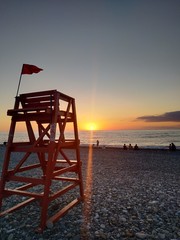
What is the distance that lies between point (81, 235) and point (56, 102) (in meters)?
3.90

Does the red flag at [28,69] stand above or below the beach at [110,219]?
above

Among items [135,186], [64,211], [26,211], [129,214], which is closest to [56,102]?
[64,211]

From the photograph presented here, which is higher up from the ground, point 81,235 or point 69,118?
point 69,118

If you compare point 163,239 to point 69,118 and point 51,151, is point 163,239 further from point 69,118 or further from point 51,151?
point 69,118

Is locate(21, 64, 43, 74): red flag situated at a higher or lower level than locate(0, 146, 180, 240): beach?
higher

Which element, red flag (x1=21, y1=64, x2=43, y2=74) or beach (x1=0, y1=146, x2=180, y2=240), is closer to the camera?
beach (x1=0, y1=146, x2=180, y2=240)

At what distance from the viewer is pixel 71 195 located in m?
7.87

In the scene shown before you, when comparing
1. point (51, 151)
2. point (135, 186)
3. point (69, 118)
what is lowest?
point (135, 186)

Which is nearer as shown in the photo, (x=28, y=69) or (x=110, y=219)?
(x=110, y=219)

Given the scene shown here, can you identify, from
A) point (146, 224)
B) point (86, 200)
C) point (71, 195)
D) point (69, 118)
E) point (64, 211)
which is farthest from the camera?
point (71, 195)

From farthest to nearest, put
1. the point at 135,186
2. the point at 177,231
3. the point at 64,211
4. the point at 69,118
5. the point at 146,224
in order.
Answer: the point at 135,186
the point at 69,118
the point at 64,211
the point at 146,224
the point at 177,231

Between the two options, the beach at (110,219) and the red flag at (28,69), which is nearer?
the beach at (110,219)

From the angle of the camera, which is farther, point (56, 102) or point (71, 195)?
point (71, 195)

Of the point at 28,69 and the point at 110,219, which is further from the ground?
the point at 28,69
